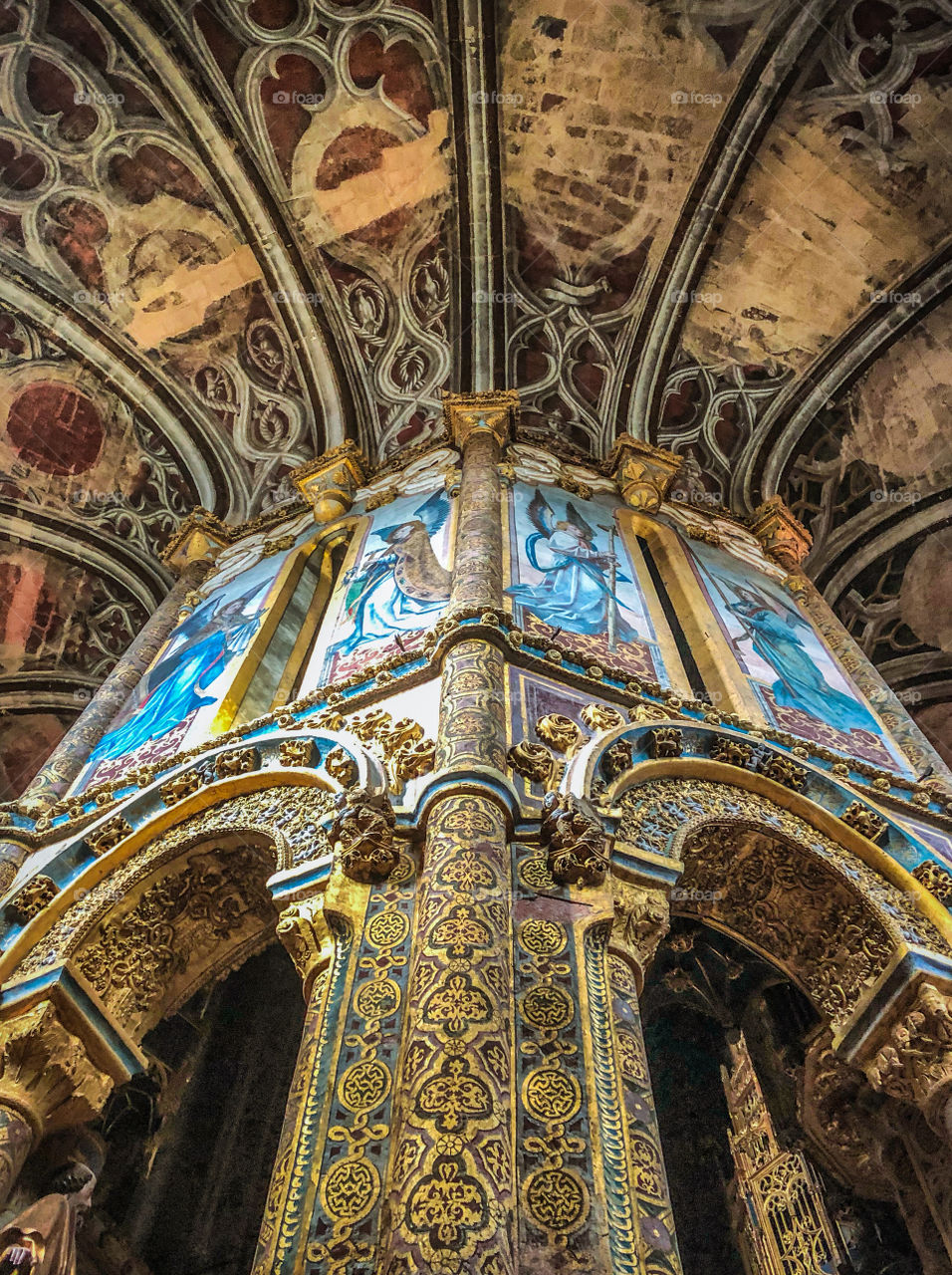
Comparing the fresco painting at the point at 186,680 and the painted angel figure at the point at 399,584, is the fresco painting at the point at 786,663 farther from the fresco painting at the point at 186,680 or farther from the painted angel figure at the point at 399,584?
the fresco painting at the point at 186,680

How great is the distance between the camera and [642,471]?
28.3 feet

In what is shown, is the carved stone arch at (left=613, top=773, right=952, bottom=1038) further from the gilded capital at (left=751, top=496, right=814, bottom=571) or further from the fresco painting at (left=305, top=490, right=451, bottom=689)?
the gilded capital at (left=751, top=496, right=814, bottom=571)

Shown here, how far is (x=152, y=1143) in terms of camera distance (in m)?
5.46

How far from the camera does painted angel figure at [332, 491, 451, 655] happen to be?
6.13 m

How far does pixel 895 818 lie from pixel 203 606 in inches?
199

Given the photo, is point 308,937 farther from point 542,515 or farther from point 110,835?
point 542,515

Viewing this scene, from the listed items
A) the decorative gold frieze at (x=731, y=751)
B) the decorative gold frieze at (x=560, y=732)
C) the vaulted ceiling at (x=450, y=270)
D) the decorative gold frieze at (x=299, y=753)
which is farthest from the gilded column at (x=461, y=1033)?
the vaulted ceiling at (x=450, y=270)

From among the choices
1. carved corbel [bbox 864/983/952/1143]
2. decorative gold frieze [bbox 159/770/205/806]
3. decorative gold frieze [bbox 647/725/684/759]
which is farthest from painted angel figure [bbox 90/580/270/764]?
carved corbel [bbox 864/983/952/1143]

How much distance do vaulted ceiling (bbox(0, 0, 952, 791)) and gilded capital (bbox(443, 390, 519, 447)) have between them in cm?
74

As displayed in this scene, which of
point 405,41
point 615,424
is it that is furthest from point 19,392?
point 615,424

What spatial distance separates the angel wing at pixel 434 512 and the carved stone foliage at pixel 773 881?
2978mm

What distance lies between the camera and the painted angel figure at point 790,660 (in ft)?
Result: 20.3

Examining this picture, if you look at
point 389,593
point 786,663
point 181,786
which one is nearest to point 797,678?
point 786,663

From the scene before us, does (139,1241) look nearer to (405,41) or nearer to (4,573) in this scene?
(4,573)
